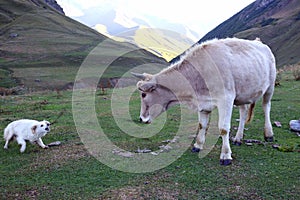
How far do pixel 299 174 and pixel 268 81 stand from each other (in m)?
3.41

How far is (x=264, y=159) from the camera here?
27.0 ft

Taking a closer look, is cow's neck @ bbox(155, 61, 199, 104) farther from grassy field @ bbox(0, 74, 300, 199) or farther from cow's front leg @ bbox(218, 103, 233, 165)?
grassy field @ bbox(0, 74, 300, 199)

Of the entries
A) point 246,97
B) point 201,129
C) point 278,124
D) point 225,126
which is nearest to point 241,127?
point 246,97

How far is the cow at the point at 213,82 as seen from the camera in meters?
7.95

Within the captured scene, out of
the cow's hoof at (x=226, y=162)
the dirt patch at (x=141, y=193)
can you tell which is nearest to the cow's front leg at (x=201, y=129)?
the cow's hoof at (x=226, y=162)

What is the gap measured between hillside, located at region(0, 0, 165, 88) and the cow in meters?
38.8

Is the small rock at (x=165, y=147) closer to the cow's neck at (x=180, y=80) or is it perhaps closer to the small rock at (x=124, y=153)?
the small rock at (x=124, y=153)

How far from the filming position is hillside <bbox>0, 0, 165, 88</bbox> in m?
52.0

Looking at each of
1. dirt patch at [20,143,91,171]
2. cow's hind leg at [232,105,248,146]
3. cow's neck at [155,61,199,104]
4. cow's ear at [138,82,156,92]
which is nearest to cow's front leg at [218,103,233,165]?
cow's neck at [155,61,199,104]

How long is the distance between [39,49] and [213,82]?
281ft

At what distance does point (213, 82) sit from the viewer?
7.97 meters

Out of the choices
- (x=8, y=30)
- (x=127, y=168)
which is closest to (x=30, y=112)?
(x=127, y=168)

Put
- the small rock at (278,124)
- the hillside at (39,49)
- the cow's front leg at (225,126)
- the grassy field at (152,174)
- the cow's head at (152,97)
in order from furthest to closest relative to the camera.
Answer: the hillside at (39,49) → the small rock at (278,124) → the cow's head at (152,97) → the cow's front leg at (225,126) → the grassy field at (152,174)

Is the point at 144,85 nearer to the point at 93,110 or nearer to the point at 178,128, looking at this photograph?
the point at 178,128
